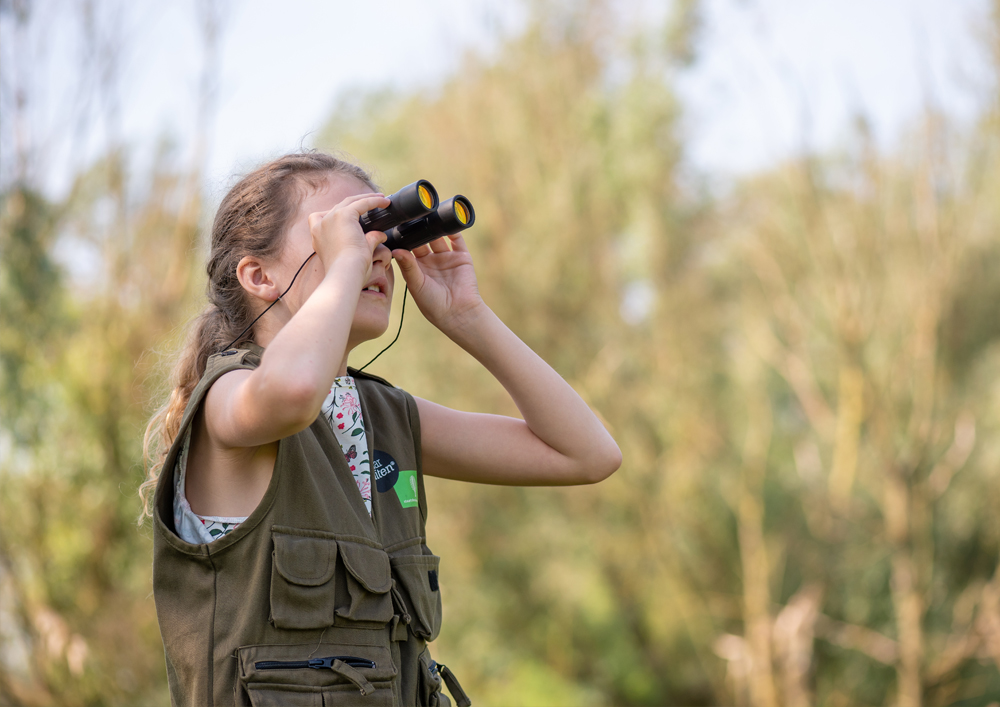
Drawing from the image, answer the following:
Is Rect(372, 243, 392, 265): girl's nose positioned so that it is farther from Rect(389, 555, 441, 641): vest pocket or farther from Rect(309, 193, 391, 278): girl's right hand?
Rect(389, 555, 441, 641): vest pocket

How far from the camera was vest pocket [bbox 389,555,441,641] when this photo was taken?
1302 mm

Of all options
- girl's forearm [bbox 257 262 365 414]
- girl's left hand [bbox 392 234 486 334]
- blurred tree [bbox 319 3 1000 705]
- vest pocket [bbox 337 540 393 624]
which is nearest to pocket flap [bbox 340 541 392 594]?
vest pocket [bbox 337 540 393 624]

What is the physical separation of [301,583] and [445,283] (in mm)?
670

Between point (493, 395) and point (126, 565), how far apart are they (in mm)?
2934

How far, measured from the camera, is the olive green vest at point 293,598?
110 centimetres

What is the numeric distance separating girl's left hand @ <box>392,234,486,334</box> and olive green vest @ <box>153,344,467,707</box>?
359 millimetres

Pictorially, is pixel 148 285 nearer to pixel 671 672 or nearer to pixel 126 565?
pixel 126 565

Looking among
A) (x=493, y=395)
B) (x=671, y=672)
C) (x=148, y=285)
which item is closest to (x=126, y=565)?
(x=148, y=285)

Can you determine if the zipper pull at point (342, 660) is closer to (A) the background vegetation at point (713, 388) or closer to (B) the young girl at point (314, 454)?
(B) the young girl at point (314, 454)

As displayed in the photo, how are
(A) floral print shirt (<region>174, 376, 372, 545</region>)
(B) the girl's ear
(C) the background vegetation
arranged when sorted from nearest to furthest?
(A) floral print shirt (<region>174, 376, 372, 545</region>) → (B) the girl's ear → (C) the background vegetation

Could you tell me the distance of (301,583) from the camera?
1130mm

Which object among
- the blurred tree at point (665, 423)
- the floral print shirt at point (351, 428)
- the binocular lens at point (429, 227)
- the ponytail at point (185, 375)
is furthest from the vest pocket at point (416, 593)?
the blurred tree at point (665, 423)

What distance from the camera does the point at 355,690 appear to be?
113 cm

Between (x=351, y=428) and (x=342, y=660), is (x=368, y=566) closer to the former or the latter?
(x=342, y=660)
